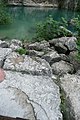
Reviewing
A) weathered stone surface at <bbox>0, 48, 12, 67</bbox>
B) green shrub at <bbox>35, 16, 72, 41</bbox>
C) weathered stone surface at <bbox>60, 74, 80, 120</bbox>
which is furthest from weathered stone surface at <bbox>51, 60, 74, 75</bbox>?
green shrub at <bbox>35, 16, 72, 41</bbox>

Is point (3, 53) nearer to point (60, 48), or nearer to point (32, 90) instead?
point (32, 90)

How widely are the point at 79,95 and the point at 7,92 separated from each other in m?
0.64

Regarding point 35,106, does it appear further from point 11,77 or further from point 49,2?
point 49,2

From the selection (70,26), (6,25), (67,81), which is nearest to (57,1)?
(70,26)

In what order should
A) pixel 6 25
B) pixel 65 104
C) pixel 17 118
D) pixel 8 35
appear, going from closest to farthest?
1. pixel 17 118
2. pixel 65 104
3. pixel 8 35
4. pixel 6 25

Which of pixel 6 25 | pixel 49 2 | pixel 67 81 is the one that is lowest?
pixel 49 2

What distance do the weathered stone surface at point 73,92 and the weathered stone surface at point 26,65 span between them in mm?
203

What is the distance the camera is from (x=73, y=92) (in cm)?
232

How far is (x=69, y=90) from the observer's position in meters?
2.35

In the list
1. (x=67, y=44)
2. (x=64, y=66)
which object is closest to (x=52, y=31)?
(x=67, y=44)

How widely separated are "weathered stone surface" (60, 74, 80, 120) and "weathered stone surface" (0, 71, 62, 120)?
0.41 feet

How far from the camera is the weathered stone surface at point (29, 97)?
1.88m

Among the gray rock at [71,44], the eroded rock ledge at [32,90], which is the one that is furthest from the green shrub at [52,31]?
the eroded rock ledge at [32,90]

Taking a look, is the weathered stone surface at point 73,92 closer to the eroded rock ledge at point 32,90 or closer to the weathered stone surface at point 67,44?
the eroded rock ledge at point 32,90
